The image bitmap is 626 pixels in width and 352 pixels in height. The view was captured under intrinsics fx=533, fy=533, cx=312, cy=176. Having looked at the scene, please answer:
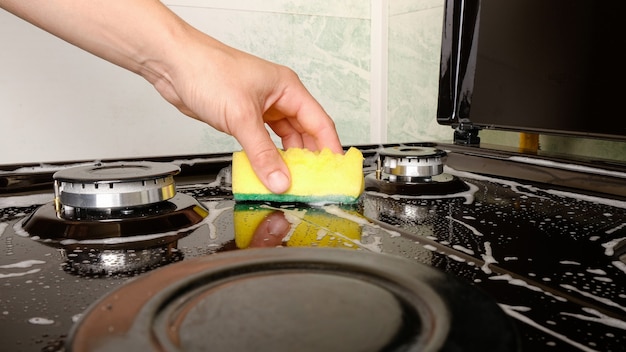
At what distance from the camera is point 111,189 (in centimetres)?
65

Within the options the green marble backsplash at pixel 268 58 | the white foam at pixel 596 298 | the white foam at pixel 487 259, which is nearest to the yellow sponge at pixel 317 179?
the white foam at pixel 487 259

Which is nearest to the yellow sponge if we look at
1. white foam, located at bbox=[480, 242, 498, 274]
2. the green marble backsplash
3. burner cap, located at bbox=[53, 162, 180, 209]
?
burner cap, located at bbox=[53, 162, 180, 209]

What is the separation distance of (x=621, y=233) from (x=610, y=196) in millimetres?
188

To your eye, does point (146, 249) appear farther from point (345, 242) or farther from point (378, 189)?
point (378, 189)

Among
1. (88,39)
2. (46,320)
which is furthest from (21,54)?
(46,320)

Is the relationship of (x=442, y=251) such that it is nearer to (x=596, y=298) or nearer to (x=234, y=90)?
(x=596, y=298)

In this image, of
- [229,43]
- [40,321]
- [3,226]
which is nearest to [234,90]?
[3,226]

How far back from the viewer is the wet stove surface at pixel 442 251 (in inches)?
14.4

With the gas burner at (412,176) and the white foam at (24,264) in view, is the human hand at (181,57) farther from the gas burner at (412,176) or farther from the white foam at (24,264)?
the white foam at (24,264)

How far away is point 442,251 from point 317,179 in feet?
0.86

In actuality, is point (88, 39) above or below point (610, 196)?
above

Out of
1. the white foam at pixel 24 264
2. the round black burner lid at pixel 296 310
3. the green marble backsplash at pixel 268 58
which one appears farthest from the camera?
the green marble backsplash at pixel 268 58

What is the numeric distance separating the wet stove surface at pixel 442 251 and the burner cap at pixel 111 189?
0.07 m

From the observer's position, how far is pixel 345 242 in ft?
1.83
